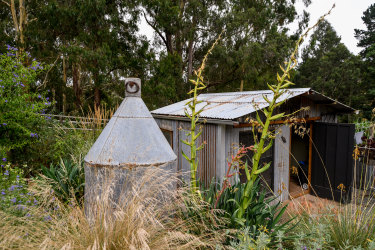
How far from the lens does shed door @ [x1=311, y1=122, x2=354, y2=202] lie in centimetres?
623

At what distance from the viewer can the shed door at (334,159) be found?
623 cm

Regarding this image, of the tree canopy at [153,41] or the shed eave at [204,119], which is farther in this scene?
the tree canopy at [153,41]

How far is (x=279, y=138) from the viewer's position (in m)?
6.02

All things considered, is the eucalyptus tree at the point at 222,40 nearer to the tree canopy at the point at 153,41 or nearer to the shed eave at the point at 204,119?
the tree canopy at the point at 153,41

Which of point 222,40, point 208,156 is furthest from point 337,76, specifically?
point 208,156

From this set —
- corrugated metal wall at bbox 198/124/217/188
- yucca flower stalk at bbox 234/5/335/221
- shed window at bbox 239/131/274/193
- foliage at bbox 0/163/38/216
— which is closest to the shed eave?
corrugated metal wall at bbox 198/124/217/188

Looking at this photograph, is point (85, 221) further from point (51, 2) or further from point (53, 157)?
point (51, 2)

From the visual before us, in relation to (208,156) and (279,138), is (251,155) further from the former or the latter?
(208,156)

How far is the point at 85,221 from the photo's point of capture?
215 cm

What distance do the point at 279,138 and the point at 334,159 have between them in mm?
1745

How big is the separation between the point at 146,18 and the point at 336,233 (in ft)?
46.0

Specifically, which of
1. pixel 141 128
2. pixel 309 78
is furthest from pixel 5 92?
pixel 309 78

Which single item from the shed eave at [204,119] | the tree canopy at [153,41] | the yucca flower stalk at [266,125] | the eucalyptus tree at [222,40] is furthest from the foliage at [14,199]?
the eucalyptus tree at [222,40]

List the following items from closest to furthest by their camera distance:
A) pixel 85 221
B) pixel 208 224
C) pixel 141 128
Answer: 1. pixel 85 221
2. pixel 208 224
3. pixel 141 128
